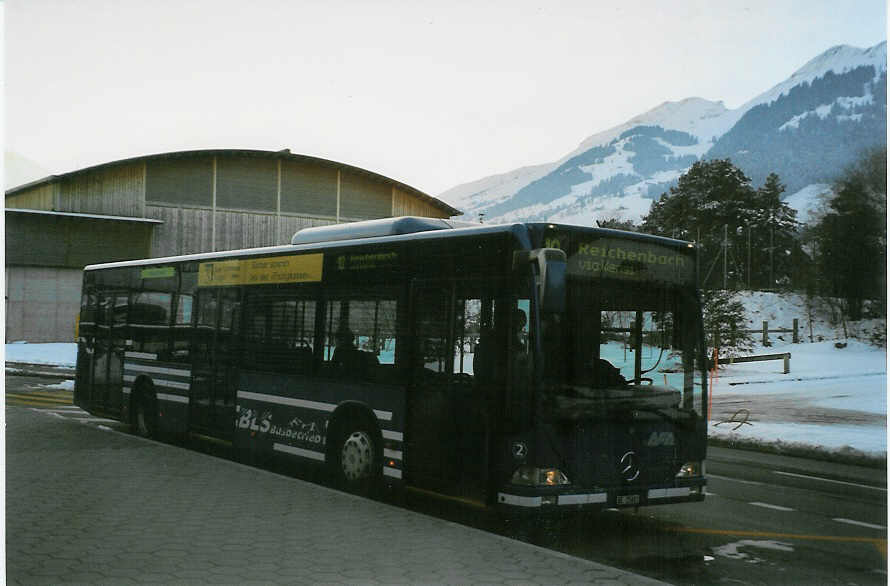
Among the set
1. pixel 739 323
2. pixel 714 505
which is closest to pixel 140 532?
pixel 714 505

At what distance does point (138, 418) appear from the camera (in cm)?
1345

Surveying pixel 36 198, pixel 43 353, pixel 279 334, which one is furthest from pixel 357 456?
pixel 43 353

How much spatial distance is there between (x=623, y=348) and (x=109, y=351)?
31.9 feet

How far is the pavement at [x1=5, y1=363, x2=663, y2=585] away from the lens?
18.7 ft

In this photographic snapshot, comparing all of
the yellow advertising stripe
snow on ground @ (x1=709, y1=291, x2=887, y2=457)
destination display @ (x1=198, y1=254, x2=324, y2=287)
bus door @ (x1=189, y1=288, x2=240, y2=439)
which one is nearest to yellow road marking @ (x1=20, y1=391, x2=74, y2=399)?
the yellow advertising stripe

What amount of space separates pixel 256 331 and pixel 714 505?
221 inches

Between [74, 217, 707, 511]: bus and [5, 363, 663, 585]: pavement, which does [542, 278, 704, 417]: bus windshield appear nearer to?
[74, 217, 707, 511]: bus

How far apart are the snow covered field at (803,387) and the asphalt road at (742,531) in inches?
37.8

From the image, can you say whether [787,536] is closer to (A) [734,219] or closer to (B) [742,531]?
(B) [742,531]

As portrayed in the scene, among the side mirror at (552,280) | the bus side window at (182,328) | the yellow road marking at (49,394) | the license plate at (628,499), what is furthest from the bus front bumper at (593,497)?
the yellow road marking at (49,394)

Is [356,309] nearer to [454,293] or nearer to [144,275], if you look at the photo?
[454,293]

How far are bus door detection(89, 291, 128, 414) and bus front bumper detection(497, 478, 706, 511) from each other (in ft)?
28.4

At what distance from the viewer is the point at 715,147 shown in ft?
33.3

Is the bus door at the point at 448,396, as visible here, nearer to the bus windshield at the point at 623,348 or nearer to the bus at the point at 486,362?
the bus at the point at 486,362
